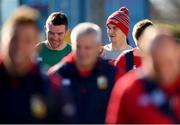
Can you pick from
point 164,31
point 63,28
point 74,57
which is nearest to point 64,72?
point 74,57

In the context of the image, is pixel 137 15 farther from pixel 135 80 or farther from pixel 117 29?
pixel 135 80

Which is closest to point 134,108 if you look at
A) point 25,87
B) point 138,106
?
point 138,106

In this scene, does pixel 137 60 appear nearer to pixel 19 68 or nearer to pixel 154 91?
pixel 154 91

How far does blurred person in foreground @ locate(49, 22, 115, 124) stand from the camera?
5.52 metres

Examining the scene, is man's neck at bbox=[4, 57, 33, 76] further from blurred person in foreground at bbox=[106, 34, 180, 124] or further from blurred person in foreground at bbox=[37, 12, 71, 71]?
blurred person in foreground at bbox=[37, 12, 71, 71]

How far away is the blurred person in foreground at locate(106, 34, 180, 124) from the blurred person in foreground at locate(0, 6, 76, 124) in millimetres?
375

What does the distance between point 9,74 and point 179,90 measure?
1.04 m

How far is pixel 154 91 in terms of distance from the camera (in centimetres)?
448

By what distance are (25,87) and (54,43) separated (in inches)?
124

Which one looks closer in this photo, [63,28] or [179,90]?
[179,90]

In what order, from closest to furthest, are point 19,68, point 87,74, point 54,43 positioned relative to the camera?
1. point 19,68
2. point 87,74
3. point 54,43

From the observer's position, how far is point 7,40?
444 centimetres

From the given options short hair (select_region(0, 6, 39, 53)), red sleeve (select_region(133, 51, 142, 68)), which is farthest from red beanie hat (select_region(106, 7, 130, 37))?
short hair (select_region(0, 6, 39, 53))

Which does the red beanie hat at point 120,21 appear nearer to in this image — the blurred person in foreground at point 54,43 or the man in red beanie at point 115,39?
the man in red beanie at point 115,39
